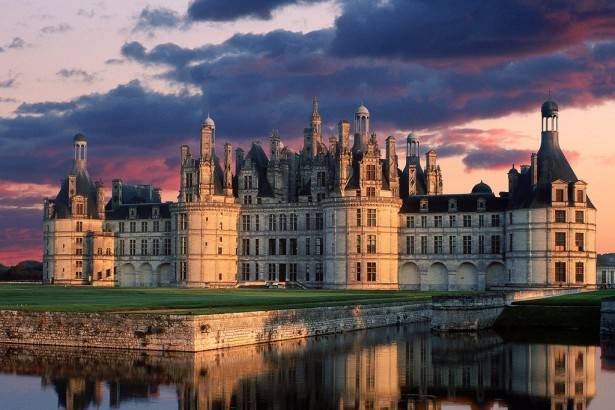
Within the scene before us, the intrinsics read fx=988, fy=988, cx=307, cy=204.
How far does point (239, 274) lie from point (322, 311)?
51.0 metres

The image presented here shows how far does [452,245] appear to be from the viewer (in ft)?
304

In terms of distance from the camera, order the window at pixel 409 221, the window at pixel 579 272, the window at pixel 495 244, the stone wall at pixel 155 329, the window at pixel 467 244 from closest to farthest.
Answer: the stone wall at pixel 155 329 → the window at pixel 579 272 → the window at pixel 495 244 → the window at pixel 467 244 → the window at pixel 409 221

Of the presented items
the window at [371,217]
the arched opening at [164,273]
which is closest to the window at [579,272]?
the window at [371,217]

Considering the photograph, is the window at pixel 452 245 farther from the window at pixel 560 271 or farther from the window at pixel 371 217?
the window at pixel 560 271

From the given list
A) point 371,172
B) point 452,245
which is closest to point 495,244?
point 452,245

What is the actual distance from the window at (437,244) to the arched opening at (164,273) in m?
29.6

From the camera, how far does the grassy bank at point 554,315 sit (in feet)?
181

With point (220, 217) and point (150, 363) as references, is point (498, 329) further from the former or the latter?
point (220, 217)

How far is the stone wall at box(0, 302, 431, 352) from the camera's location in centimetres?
4191

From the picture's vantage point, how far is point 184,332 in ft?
137

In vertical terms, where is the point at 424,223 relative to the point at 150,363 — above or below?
above

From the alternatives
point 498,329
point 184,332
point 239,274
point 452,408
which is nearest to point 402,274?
point 239,274

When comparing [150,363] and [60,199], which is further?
[60,199]

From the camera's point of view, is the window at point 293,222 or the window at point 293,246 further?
the window at point 293,246
